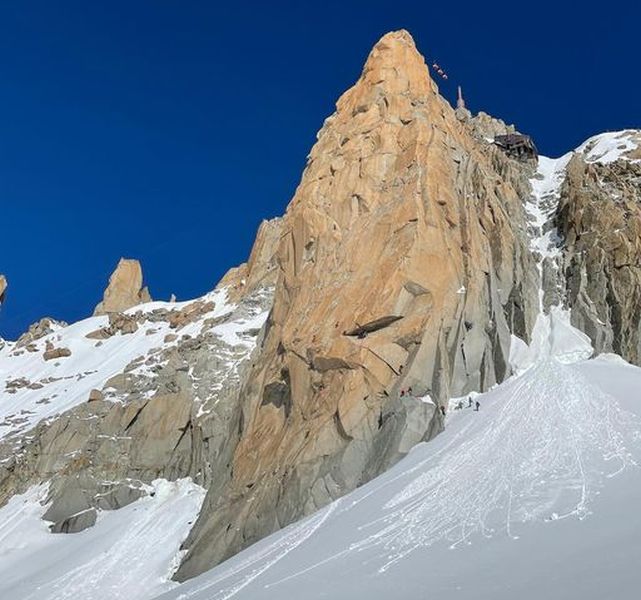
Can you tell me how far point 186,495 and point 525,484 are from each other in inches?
1200

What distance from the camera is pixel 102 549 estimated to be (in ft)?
137

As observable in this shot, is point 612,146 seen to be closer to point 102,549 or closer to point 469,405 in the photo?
point 469,405

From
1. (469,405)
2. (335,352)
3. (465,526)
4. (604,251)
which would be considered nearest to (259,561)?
(465,526)

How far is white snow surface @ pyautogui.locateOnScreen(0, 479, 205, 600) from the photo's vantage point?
37.0m

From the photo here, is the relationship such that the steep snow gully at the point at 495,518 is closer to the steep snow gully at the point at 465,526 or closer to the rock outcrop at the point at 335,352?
the steep snow gully at the point at 465,526

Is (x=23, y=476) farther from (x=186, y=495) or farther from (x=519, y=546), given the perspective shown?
(x=519, y=546)

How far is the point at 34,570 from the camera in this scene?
42.2 meters

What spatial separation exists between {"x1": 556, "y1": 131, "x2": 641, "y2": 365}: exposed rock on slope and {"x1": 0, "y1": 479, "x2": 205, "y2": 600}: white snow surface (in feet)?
102

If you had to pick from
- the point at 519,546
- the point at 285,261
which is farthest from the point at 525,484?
the point at 285,261

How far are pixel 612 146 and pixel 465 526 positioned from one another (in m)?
71.4

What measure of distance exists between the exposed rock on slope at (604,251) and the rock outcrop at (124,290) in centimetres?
7580

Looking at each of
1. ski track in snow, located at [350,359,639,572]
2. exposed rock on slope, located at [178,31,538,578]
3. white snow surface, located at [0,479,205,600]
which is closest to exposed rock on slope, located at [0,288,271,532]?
white snow surface, located at [0,479,205,600]

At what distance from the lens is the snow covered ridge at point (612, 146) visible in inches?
2906

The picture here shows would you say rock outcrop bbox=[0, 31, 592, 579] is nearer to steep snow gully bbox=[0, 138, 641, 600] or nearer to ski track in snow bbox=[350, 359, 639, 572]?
steep snow gully bbox=[0, 138, 641, 600]
